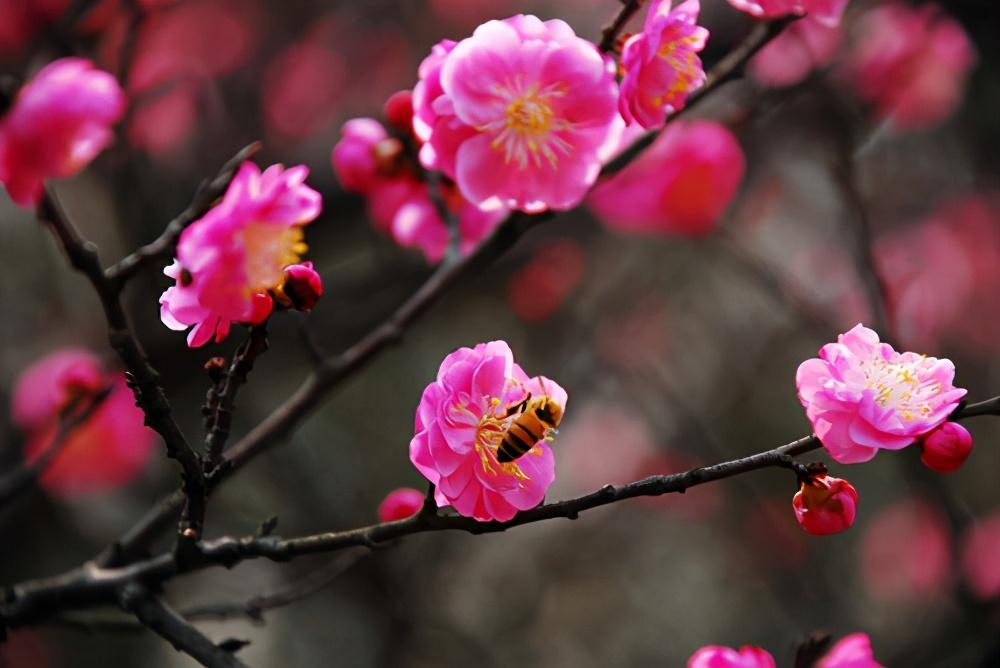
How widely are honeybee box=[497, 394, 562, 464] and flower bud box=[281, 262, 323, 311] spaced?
188 millimetres

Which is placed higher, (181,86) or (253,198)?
(253,198)

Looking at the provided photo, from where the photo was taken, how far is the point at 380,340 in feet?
3.78

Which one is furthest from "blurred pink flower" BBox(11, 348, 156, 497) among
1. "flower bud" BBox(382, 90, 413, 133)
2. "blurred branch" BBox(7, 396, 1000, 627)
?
"flower bud" BBox(382, 90, 413, 133)

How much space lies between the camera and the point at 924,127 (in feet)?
8.28

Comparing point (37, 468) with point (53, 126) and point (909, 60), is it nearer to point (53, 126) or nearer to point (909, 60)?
point (53, 126)

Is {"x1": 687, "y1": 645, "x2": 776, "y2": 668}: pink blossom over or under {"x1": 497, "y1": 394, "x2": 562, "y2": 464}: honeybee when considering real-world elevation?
under

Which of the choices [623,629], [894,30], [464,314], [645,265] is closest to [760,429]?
[645,265]

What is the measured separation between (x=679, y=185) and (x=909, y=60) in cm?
83

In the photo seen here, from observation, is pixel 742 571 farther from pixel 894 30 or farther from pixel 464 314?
pixel 894 30

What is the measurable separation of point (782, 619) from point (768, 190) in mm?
1462

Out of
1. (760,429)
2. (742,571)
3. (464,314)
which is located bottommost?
(742,571)

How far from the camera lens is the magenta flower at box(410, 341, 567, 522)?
0.72m

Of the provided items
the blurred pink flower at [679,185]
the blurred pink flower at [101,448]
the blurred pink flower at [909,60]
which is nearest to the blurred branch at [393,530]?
the blurred pink flower at [101,448]

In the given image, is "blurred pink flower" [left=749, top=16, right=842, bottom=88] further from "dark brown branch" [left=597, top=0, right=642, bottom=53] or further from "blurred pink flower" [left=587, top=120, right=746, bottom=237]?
"dark brown branch" [left=597, top=0, right=642, bottom=53]
